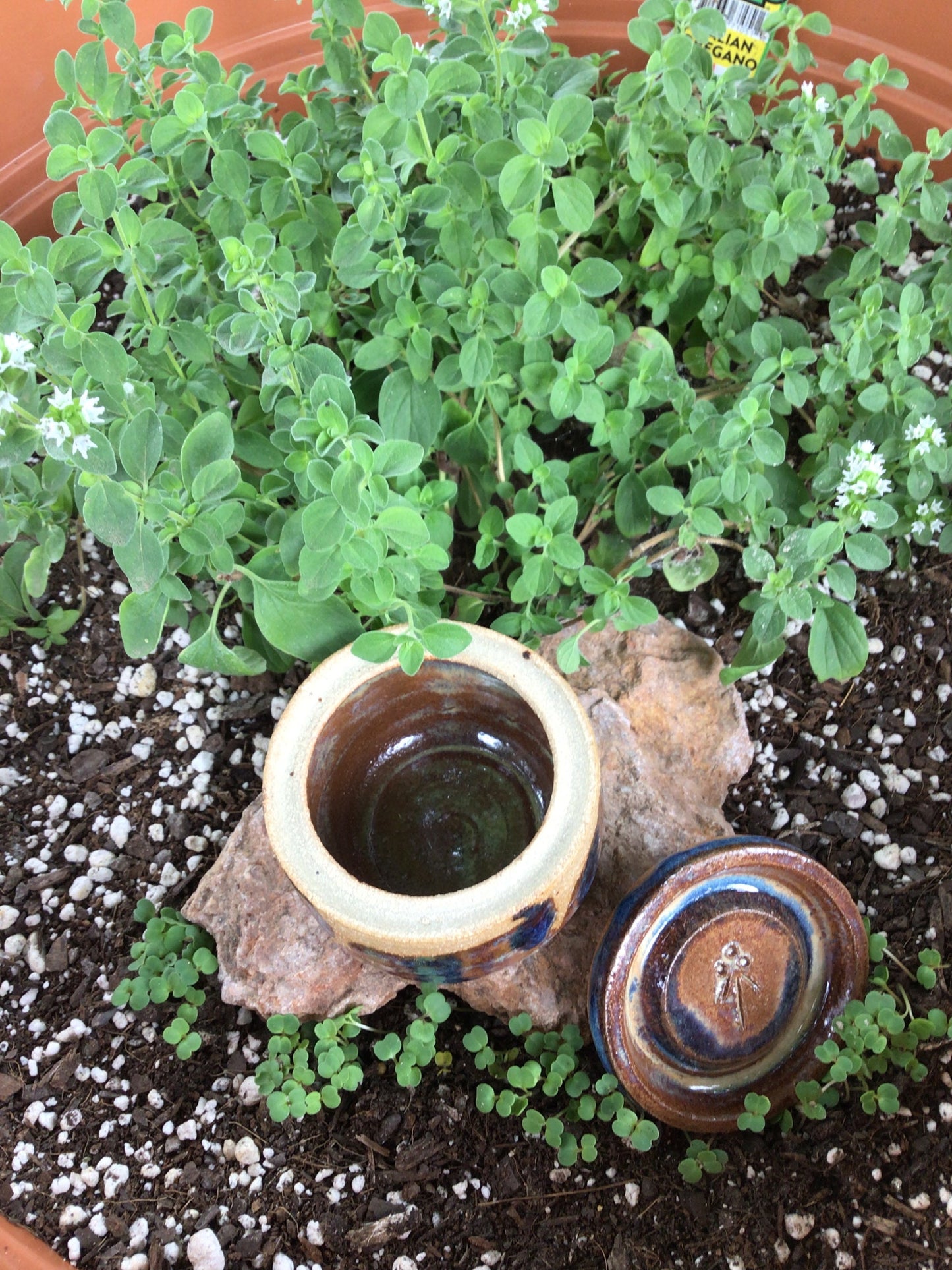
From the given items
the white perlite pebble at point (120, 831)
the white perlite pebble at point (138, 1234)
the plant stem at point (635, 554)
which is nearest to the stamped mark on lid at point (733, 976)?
the plant stem at point (635, 554)

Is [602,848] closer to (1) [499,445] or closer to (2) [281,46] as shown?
(1) [499,445]

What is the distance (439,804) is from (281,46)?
4.49 ft

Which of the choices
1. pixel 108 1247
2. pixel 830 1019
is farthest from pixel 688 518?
pixel 108 1247

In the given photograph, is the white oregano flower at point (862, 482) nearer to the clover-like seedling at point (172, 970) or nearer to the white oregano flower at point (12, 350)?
the white oregano flower at point (12, 350)

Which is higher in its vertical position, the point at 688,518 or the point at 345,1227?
the point at 688,518

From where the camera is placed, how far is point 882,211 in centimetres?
177

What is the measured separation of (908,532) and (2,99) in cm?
161

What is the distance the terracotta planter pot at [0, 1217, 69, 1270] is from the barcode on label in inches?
79.2

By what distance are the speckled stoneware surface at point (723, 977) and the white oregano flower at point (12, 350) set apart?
0.85 m

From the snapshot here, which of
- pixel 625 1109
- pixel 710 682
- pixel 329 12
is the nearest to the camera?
pixel 625 1109

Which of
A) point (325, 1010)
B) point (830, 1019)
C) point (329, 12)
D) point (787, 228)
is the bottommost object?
point (830, 1019)

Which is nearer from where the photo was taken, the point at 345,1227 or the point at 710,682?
the point at 345,1227

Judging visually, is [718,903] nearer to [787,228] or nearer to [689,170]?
[787,228]

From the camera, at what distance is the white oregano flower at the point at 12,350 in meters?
0.93
